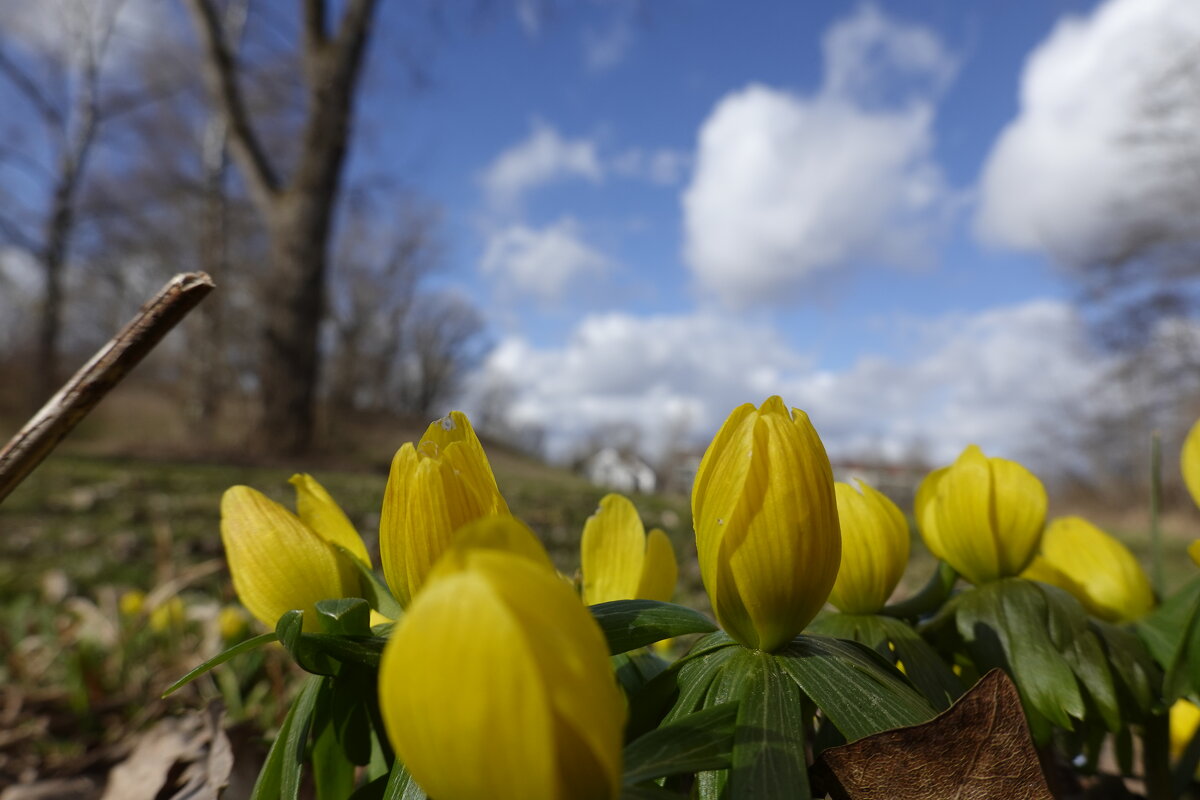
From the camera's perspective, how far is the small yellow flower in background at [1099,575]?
0.54 metres

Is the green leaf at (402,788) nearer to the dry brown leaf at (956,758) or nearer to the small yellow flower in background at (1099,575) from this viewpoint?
the dry brown leaf at (956,758)

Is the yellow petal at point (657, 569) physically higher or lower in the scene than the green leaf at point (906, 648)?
higher

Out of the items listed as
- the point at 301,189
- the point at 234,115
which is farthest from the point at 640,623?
the point at 234,115

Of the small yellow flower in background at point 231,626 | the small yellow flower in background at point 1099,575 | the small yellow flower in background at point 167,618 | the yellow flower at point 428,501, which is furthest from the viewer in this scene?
the small yellow flower in background at point 167,618

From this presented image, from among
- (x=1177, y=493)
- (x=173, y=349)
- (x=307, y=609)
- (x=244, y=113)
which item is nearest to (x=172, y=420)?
(x=173, y=349)

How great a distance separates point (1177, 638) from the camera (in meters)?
0.46

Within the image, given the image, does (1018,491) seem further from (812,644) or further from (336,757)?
(336,757)

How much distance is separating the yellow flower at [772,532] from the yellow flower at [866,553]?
0.11 meters

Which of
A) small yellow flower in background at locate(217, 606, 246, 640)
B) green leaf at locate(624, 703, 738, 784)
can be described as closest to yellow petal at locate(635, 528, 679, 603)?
green leaf at locate(624, 703, 738, 784)

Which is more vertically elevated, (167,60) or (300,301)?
(167,60)

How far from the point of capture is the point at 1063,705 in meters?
0.37

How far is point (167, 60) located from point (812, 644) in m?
14.3

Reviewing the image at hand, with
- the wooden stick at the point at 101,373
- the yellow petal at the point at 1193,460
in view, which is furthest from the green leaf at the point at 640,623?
the yellow petal at the point at 1193,460

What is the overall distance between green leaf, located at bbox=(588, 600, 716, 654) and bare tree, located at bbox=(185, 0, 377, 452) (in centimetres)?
663
